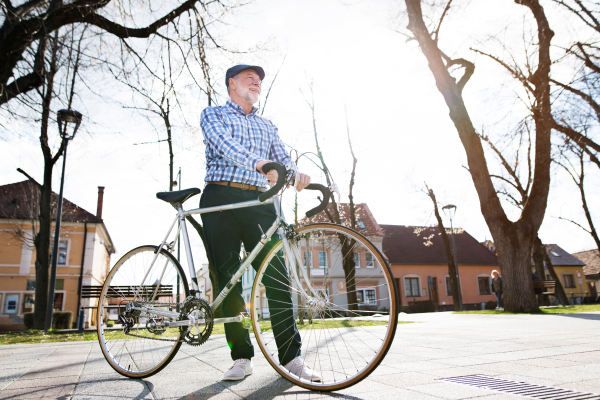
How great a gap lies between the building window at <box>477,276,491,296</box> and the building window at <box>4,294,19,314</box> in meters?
Result: 40.1

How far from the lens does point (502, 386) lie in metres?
2.02

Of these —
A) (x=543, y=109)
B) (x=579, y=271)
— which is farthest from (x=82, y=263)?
(x=579, y=271)

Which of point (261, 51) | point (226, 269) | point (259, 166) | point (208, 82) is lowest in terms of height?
point (226, 269)

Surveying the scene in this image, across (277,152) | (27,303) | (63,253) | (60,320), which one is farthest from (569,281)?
(277,152)

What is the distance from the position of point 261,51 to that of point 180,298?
5.85 metres

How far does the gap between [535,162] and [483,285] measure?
3440 cm

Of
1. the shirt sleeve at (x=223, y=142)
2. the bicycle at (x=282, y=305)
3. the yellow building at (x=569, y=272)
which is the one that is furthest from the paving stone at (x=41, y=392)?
the yellow building at (x=569, y=272)

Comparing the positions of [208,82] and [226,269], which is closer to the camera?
[226,269]

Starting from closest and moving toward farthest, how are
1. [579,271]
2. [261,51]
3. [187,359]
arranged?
[187,359] < [261,51] < [579,271]

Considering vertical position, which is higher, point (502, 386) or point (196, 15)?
point (196, 15)

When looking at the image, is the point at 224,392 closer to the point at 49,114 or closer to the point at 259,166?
the point at 259,166

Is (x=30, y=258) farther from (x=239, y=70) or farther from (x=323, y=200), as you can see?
(x=323, y=200)

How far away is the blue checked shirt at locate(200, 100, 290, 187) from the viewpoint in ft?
8.88

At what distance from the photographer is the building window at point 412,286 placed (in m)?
39.6
